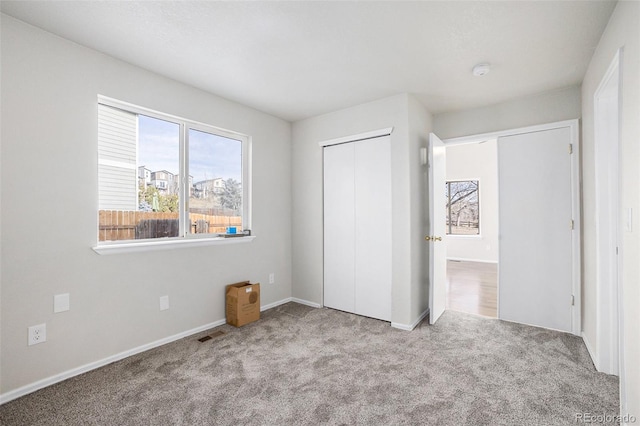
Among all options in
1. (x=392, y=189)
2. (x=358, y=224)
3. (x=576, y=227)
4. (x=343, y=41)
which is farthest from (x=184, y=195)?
(x=576, y=227)

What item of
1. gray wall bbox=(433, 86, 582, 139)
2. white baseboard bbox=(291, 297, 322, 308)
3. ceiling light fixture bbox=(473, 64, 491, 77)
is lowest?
white baseboard bbox=(291, 297, 322, 308)

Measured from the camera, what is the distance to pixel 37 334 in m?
2.05

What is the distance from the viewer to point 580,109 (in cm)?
294

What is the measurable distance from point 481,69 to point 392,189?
134 centimetres

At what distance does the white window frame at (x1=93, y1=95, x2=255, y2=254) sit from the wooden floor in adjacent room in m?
2.89

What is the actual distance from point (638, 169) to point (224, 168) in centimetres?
330

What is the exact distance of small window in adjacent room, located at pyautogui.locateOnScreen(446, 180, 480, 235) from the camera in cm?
730

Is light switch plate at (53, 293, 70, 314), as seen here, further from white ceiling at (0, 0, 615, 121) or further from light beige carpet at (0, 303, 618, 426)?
white ceiling at (0, 0, 615, 121)

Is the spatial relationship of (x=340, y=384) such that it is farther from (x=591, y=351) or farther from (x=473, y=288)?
(x=473, y=288)

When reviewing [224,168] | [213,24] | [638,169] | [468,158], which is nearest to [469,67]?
[638,169]

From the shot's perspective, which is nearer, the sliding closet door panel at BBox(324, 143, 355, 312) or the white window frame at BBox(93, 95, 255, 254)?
the white window frame at BBox(93, 95, 255, 254)

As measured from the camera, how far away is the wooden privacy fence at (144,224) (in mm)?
2482

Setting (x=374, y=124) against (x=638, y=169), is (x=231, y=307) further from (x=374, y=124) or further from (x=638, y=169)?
(x=638, y=169)

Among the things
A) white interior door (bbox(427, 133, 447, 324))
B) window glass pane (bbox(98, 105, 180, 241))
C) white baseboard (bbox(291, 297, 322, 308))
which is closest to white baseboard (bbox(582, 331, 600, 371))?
white interior door (bbox(427, 133, 447, 324))
